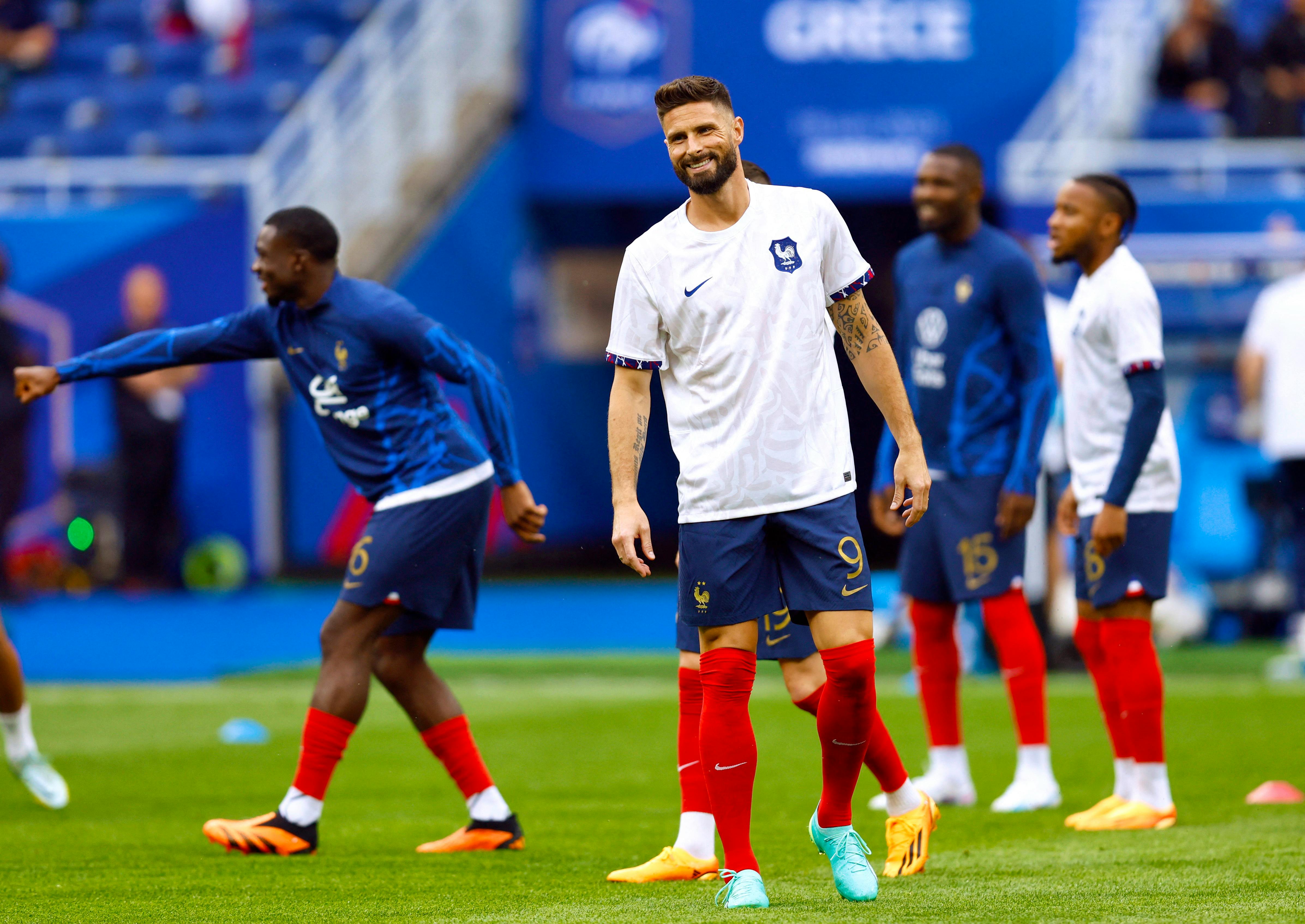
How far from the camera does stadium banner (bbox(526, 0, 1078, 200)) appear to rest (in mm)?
18703

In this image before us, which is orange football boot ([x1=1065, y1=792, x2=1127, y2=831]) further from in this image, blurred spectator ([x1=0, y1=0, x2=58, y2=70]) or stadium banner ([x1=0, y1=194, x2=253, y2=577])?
blurred spectator ([x1=0, y1=0, x2=58, y2=70])

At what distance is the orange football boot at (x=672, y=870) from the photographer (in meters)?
4.97

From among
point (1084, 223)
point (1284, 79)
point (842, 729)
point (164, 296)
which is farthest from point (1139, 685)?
point (1284, 79)

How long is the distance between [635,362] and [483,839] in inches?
74.1

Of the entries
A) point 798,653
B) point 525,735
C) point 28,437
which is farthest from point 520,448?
point 798,653

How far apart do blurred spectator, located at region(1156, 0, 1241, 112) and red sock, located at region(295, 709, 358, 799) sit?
14.6 metres

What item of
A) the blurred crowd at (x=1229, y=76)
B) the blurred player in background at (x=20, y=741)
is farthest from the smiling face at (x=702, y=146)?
the blurred crowd at (x=1229, y=76)

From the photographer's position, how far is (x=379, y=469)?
573cm

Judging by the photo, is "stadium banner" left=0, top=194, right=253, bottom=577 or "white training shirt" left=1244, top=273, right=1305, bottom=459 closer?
"white training shirt" left=1244, top=273, right=1305, bottom=459

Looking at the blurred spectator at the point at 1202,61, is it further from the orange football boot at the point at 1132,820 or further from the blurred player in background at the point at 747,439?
the blurred player in background at the point at 747,439

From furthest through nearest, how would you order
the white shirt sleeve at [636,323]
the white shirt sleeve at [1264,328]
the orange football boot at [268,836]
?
the white shirt sleeve at [1264,328] → the orange football boot at [268,836] → the white shirt sleeve at [636,323]

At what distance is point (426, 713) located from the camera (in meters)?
5.86

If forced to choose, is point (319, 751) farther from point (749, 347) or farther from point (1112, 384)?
point (1112, 384)

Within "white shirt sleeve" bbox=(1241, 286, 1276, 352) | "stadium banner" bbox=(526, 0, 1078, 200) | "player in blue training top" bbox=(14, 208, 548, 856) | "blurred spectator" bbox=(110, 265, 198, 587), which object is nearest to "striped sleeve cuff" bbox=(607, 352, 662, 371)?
"player in blue training top" bbox=(14, 208, 548, 856)
